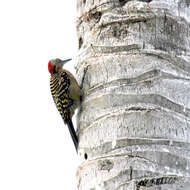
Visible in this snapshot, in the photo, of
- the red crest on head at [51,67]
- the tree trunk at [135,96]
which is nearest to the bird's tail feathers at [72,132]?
the tree trunk at [135,96]

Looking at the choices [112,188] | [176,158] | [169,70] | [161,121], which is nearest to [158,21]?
[169,70]

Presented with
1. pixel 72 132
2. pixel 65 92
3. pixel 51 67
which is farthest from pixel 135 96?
pixel 51 67

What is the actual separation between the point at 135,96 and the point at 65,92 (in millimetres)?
1841

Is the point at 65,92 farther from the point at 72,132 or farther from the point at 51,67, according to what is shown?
the point at 51,67

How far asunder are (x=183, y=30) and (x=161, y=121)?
85 cm

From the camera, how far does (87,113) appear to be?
3607 millimetres

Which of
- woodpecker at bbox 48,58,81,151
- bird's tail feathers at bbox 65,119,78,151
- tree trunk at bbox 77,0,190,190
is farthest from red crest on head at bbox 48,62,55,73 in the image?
tree trunk at bbox 77,0,190,190

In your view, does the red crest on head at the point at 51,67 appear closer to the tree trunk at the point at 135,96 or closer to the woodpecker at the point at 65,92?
the woodpecker at the point at 65,92

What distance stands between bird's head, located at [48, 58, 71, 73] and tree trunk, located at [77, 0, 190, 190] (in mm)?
1831

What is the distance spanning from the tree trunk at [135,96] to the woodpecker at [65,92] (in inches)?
15.2

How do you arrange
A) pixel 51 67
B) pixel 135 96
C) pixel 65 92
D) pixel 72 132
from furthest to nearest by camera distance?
pixel 51 67 < pixel 65 92 < pixel 72 132 < pixel 135 96

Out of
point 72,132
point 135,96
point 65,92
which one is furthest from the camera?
point 65,92

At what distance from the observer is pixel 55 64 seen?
233 inches

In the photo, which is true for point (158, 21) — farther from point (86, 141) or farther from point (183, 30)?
point (86, 141)
